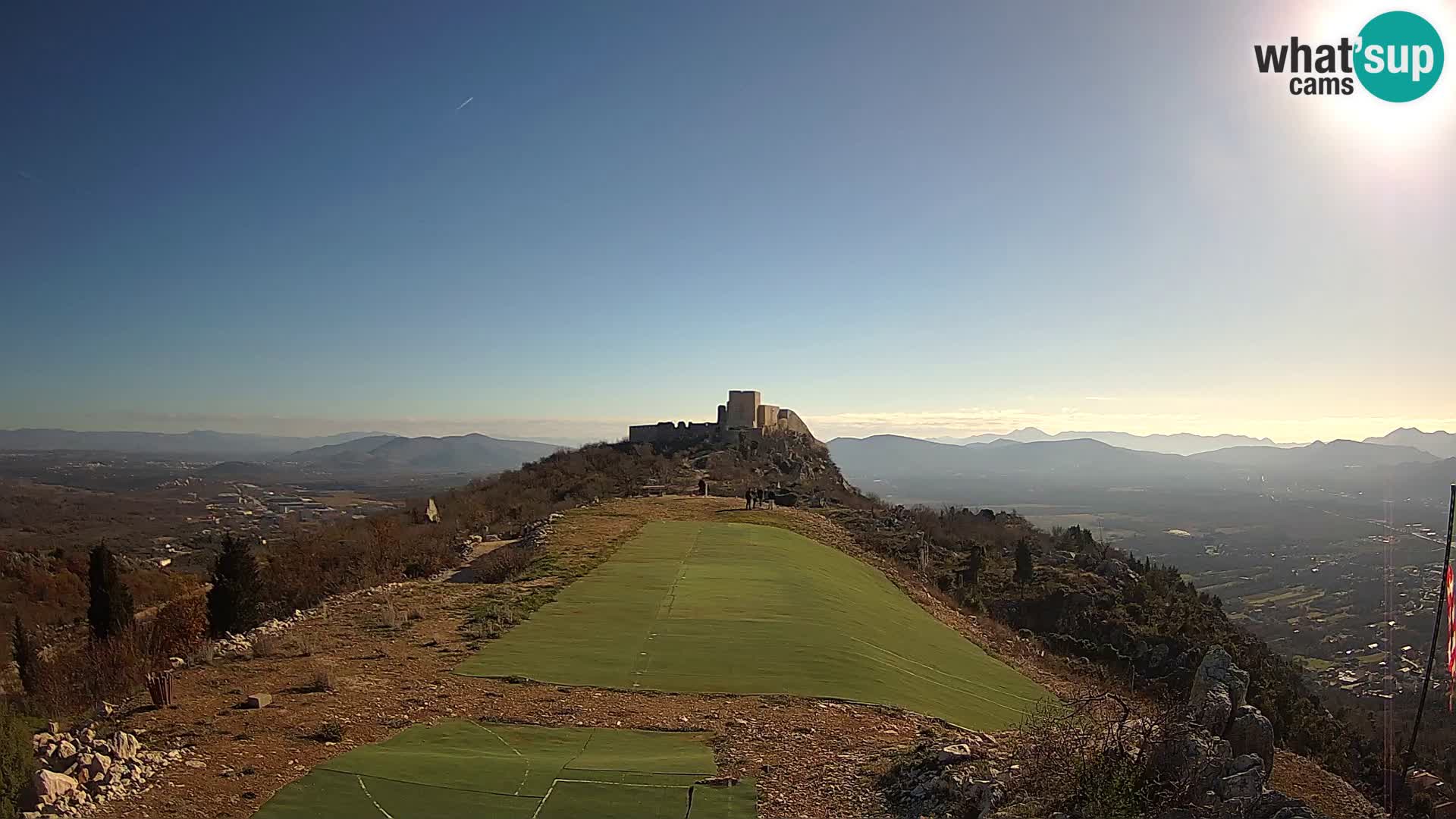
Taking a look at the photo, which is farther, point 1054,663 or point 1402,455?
point 1402,455

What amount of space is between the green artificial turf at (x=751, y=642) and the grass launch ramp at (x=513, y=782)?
251 centimetres

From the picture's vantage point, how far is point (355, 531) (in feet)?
97.8

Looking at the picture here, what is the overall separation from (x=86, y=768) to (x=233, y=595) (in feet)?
41.9

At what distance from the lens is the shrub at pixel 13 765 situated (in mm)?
6195

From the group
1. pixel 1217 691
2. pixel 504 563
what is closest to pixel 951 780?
pixel 1217 691

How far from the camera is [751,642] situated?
44.5 feet

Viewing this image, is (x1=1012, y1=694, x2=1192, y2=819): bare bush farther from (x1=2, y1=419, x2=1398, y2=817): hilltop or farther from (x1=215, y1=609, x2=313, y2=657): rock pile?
(x1=215, y1=609, x2=313, y2=657): rock pile

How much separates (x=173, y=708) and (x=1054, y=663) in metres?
21.1

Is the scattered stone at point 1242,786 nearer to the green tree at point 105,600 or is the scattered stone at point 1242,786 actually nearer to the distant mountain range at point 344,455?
the green tree at point 105,600

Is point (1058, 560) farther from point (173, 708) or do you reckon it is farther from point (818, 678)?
point (173, 708)

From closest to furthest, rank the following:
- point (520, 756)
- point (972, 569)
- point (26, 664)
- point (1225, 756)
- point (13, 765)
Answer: point (13, 765) → point (1225, 756) → point (520, 756) → point (26, 664) → point (972, 569)

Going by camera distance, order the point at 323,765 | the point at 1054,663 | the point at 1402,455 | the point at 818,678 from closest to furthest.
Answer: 1. the point at 323,765
2. the point at 818,678
3. the point at 1054,663
4. the point at 1402,455

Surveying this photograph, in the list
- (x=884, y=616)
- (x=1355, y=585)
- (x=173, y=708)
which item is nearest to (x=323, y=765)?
(x=173, y=708)

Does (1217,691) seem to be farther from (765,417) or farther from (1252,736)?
(765,417)
